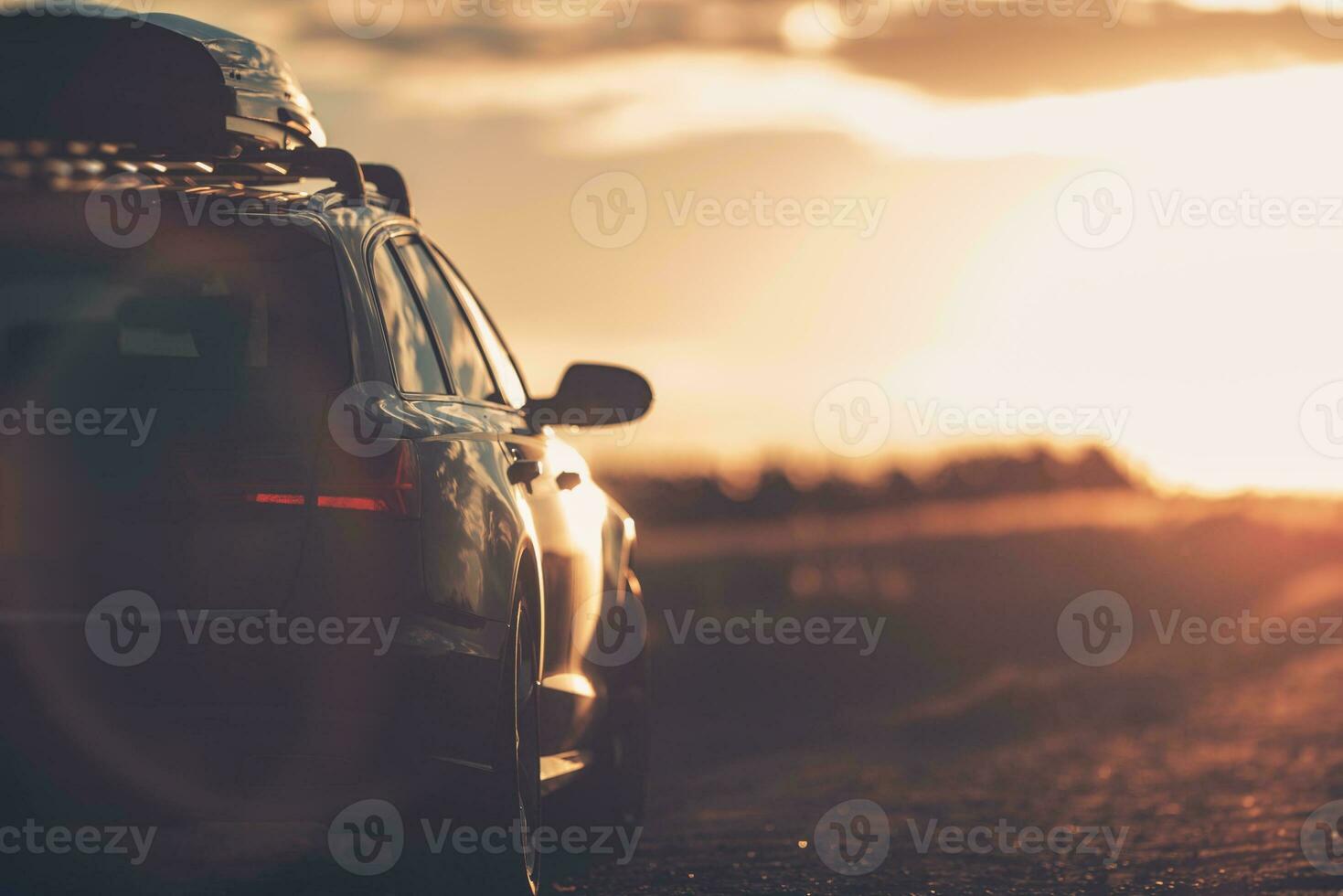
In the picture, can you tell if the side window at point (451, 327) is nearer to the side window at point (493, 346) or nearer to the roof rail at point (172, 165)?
the side window at point (493, 346)

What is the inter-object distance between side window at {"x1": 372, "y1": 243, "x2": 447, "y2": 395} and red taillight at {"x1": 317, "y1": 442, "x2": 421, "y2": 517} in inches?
23.2

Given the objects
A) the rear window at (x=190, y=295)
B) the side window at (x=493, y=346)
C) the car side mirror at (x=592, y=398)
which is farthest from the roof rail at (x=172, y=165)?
the car side mirror at (x=592, y=398)

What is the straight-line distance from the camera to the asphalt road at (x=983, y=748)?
8.77 metres

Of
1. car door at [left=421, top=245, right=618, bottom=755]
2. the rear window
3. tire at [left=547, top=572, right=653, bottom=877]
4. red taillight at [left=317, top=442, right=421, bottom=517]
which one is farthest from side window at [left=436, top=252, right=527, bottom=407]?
red taillight at [left=317, top=442, right=421, bottom=517]

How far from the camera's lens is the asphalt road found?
8.77 m

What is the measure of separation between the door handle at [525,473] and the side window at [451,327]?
0.29 metres

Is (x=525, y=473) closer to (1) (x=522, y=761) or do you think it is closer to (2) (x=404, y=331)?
(2) (x=404, y=331)

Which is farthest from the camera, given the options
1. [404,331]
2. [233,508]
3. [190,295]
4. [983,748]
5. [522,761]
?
[983,748]

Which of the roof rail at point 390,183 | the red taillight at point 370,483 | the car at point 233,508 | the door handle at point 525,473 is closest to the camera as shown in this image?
the car at point 233,508

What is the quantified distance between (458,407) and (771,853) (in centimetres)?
266

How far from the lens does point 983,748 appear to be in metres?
14.1

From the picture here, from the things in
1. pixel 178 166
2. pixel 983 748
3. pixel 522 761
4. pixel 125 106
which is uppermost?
pixel 125 106

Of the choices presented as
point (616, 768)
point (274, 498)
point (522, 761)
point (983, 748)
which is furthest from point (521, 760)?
point (983, 748)

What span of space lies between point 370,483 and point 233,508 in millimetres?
365
